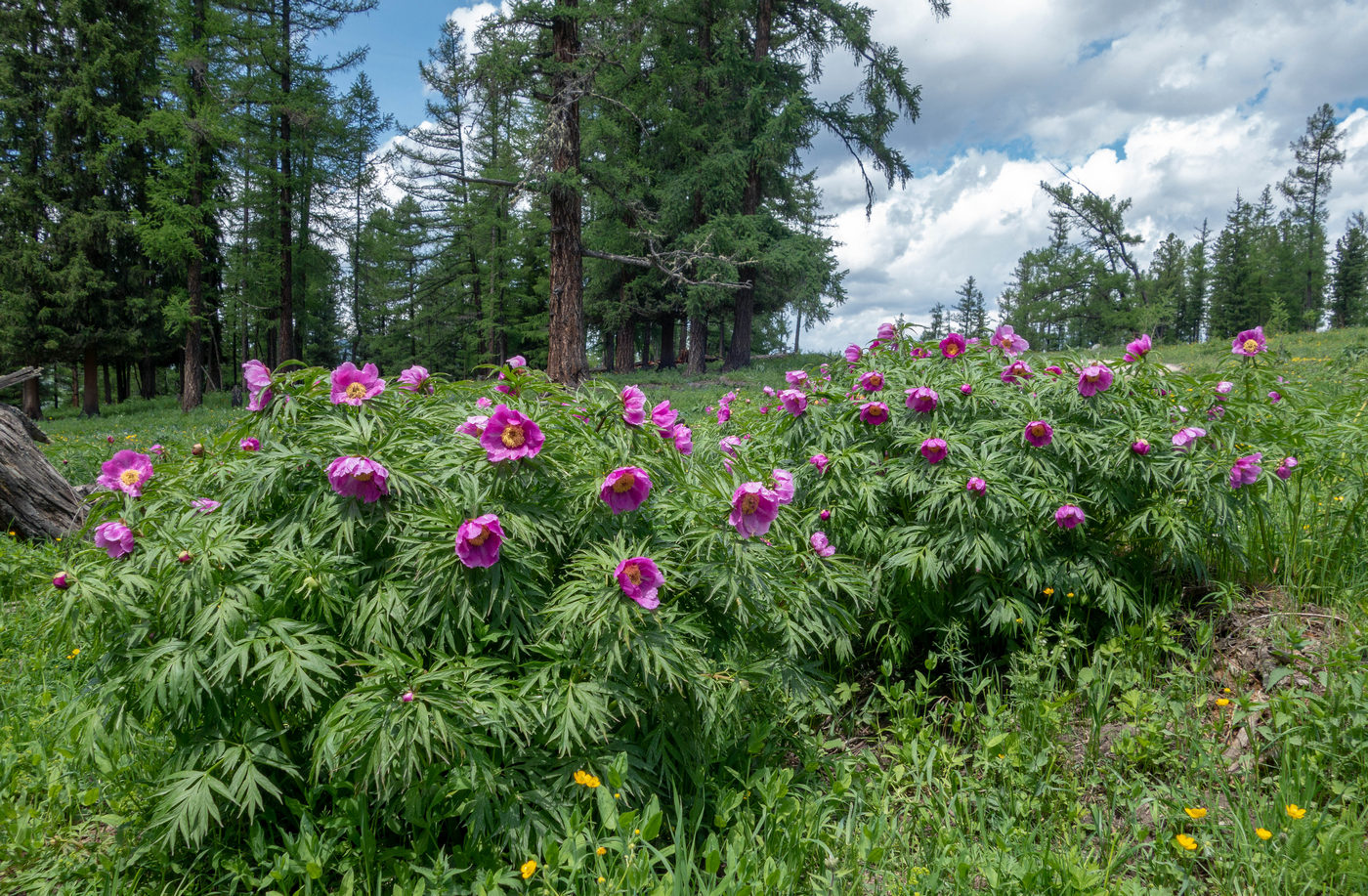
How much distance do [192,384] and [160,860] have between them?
59.9 feet

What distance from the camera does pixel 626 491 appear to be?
1.83m

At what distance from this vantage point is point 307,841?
1.80 metres

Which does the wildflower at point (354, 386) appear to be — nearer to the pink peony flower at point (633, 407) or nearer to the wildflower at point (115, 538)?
the wildflower at point (115, 538)

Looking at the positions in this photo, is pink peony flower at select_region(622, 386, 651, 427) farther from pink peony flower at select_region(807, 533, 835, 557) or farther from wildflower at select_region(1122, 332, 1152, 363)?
wildflower at select_region(1122, 332, 1152, 363)

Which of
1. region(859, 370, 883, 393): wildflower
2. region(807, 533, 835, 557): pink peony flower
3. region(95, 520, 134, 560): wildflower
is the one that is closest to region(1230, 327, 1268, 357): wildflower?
region(859, 370, 883, 393): wildflower

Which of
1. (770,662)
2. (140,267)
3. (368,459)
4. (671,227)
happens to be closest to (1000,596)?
(770,662)

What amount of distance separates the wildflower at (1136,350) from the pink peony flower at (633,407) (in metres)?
2.46

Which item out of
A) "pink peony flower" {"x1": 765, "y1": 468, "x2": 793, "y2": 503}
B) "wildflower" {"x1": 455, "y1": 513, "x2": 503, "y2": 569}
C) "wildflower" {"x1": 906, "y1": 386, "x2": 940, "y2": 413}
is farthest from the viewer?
"wildflower" {"x1": 906, "y1": 386, "x2": 940, "y2": 413}

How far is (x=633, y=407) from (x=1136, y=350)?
255cm

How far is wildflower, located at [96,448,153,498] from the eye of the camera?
6.30ft

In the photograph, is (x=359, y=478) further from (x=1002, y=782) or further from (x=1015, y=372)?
(x=1015, y=372)

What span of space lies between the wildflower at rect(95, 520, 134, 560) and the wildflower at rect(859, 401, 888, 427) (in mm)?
2655

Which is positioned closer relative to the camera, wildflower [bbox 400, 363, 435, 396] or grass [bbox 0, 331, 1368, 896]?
grass [bbox 0, 331, 1368, 896]

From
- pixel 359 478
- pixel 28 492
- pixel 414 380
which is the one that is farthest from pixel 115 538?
pixel 28 492
